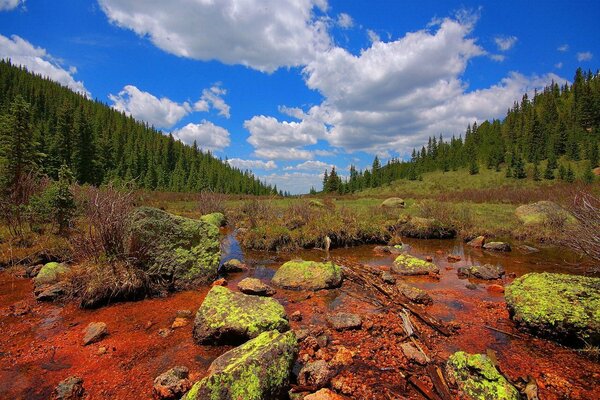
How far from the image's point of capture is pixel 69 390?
394 cm

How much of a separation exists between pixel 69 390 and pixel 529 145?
308 feet

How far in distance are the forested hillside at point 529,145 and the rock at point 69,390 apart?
6563cm

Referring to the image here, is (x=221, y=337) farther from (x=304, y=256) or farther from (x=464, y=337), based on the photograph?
(x=304, y=256)

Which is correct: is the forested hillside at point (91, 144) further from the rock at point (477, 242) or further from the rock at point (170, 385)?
the rock at point (477, 242)

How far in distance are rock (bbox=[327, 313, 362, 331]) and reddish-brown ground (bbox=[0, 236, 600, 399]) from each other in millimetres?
151

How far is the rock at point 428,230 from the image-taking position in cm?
1766

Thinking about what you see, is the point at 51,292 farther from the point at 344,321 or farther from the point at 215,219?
the point at 215,219

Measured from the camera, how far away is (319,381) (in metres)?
4.17

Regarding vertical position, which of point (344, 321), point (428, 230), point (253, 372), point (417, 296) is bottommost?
point (344, 321)

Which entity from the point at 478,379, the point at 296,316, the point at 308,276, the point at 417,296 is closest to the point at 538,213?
the point at 417,296

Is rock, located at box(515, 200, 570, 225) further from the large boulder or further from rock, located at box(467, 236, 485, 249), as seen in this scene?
the large boulder

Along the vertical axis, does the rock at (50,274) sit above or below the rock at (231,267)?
above

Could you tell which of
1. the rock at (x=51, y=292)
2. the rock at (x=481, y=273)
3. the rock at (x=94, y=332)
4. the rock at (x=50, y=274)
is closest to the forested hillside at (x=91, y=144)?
the rock at (x=50, y=274)

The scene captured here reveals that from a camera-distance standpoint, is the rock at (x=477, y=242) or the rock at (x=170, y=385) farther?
the rock at (x=477, y=242)
